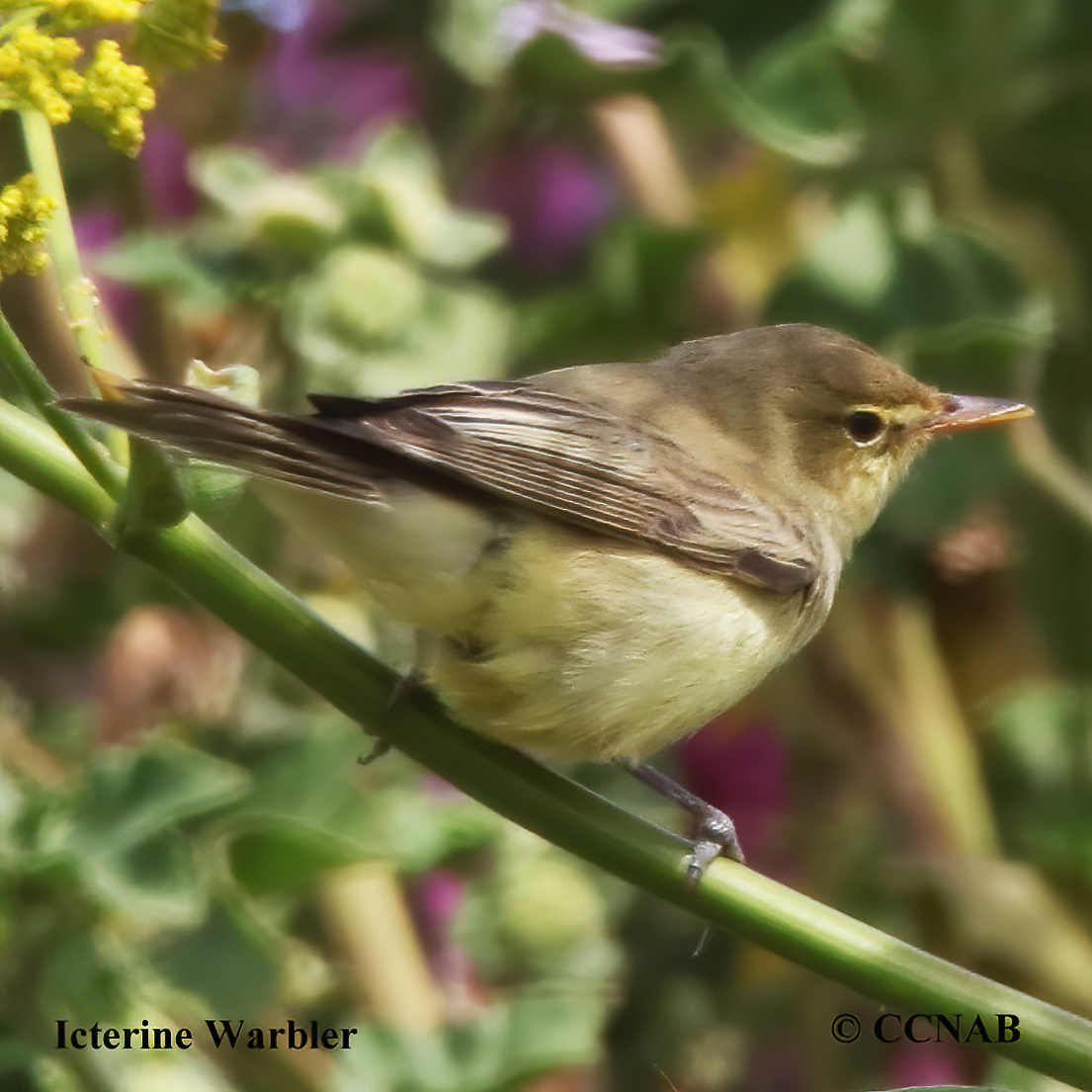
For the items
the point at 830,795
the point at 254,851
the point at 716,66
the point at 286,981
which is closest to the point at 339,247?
the point at 716,66

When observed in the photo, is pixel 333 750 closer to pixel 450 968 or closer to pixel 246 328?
pixel 450 968

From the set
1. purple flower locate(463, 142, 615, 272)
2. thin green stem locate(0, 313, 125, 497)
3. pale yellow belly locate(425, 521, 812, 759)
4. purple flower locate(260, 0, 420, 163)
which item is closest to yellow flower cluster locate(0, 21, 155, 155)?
thin green stem locate(0, 313, 125, 497)

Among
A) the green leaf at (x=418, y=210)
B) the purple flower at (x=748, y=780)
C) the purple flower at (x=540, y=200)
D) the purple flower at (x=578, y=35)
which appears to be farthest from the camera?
the purple flower at (x=540, y=200)

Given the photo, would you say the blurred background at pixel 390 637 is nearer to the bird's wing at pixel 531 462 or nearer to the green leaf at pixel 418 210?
the green leaf at pixel 418 210

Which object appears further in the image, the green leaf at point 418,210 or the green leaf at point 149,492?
the green leaf at point 418,210

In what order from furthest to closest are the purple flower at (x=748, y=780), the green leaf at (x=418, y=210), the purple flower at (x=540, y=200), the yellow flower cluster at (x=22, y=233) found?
the purple flower at (x=540, y=200)
the purple flower at (x=748, y=780)
the green leaf at (x=418, y=210)
the yellow flower cluster at (x=22, y=233)

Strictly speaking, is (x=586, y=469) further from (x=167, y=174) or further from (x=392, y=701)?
(x=167, y=174)

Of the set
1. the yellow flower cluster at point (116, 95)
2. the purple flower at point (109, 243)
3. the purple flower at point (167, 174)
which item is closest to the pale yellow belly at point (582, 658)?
the yellow flower cluster at point (116, 95)

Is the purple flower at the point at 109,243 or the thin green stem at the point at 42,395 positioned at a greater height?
the purple flower at the point at 109,243
